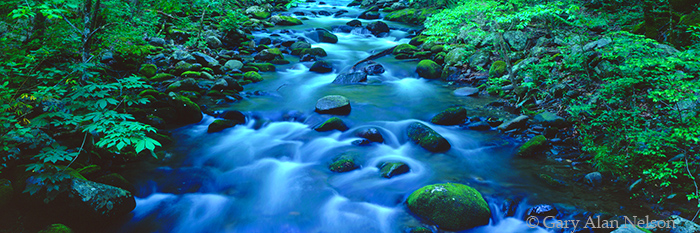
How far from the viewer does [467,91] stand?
10414 millimetres

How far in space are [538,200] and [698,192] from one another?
5.88 feet

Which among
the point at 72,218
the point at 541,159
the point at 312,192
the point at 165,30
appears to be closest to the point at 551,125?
the point at 541,159

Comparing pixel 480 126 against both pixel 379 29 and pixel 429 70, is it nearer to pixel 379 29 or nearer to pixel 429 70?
pixel 429 70

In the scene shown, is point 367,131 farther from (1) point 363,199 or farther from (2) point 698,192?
(2) point 698,192

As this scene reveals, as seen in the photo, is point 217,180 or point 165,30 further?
point 165,30

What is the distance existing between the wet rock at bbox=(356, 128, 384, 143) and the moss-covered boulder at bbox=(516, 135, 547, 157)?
9.02 feet

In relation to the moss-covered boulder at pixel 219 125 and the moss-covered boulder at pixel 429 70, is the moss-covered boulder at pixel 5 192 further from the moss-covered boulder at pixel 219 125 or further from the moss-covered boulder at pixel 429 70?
the moss-covered boulder at pixel 429 70

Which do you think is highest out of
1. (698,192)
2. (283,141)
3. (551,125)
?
(698,192)

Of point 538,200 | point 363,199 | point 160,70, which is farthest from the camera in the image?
point 160,70

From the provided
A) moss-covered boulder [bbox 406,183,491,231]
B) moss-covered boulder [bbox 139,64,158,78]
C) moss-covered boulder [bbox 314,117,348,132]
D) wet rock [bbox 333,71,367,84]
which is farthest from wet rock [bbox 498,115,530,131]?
moss-covered boulder [bbox 139,64,158,78]

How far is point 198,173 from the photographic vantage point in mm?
6000

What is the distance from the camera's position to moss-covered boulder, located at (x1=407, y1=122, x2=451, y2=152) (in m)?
6.88

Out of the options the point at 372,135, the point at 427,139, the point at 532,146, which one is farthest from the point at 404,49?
the point at 532,146

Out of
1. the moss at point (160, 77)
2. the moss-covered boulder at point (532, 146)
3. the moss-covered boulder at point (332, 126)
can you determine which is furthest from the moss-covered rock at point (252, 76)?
the moss-covered boulder at point (532, 146)
